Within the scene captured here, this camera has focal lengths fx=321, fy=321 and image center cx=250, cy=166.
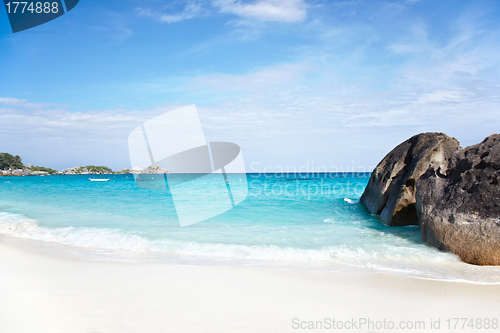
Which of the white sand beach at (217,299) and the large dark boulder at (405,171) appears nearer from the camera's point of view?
the white sand beach at (217,299)

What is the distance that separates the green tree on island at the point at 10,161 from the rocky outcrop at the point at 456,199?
114800mm

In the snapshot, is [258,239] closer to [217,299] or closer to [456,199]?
[217,299]

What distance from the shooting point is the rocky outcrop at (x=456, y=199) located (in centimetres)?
613

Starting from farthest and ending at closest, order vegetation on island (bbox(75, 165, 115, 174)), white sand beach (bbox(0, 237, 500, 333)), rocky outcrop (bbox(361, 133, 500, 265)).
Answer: vegetation on island (bbox(75, 165, 115, 174))
rocky outcrop (bbox(361, 133, 500, 265))
white sand beach (bbox(0, 237, 500, 333))

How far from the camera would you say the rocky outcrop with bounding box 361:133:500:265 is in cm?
613

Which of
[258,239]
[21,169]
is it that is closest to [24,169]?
[21,169]

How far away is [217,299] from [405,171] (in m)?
8.26

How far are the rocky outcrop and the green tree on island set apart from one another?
377ft

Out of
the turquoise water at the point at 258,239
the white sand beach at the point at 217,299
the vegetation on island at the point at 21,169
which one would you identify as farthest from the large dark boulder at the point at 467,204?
the vegetation on island at the point at 21,169

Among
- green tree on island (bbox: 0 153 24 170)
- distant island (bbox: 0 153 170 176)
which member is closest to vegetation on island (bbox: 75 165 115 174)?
distant island (bbox: 0 153 170 176)

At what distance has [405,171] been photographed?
10.2 m

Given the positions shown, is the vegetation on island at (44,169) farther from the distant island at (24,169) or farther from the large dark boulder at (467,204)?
the large dark boulder at (467,204)

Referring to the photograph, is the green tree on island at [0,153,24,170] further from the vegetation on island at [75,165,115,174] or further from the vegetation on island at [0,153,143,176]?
the vegetation on island at [75,165,115,174]

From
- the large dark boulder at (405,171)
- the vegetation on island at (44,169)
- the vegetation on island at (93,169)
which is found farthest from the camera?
the vegetation on island at (93,169)
